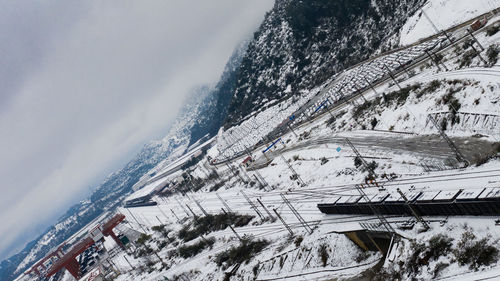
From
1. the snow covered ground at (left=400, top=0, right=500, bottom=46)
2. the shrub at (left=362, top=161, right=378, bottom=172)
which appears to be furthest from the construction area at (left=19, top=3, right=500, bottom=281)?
the snow covered ground at (left=400, top=0, right=500, bottom=46)

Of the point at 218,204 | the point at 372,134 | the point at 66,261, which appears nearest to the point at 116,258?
the point at 66,261

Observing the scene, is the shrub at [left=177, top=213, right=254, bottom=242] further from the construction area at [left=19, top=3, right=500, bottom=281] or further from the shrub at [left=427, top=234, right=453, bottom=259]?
the shrub at [left=427, top=234, right=453, bottom=259]

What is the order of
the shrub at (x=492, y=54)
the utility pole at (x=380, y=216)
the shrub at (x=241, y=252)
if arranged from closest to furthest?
the utility pole at (x=380, y=216) → the shrub at (x=492, y=54) → the shrub at (x=241, y=252)

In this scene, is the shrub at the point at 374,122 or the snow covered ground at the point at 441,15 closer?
the shrub at the point at 374,122

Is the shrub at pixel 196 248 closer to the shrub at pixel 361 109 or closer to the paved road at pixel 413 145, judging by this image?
the paved road at pixel 413 145

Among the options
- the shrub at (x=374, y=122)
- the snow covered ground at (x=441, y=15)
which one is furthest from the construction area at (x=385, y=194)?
the snow covered ground at (x=441, y=15)

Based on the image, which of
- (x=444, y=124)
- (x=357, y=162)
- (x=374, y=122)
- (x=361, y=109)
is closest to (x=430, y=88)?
(x=444, y=124)

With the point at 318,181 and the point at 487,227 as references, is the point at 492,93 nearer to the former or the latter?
the point at 487,227

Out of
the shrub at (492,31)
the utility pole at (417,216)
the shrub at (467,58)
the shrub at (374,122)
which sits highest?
the shrub at (492,31)
